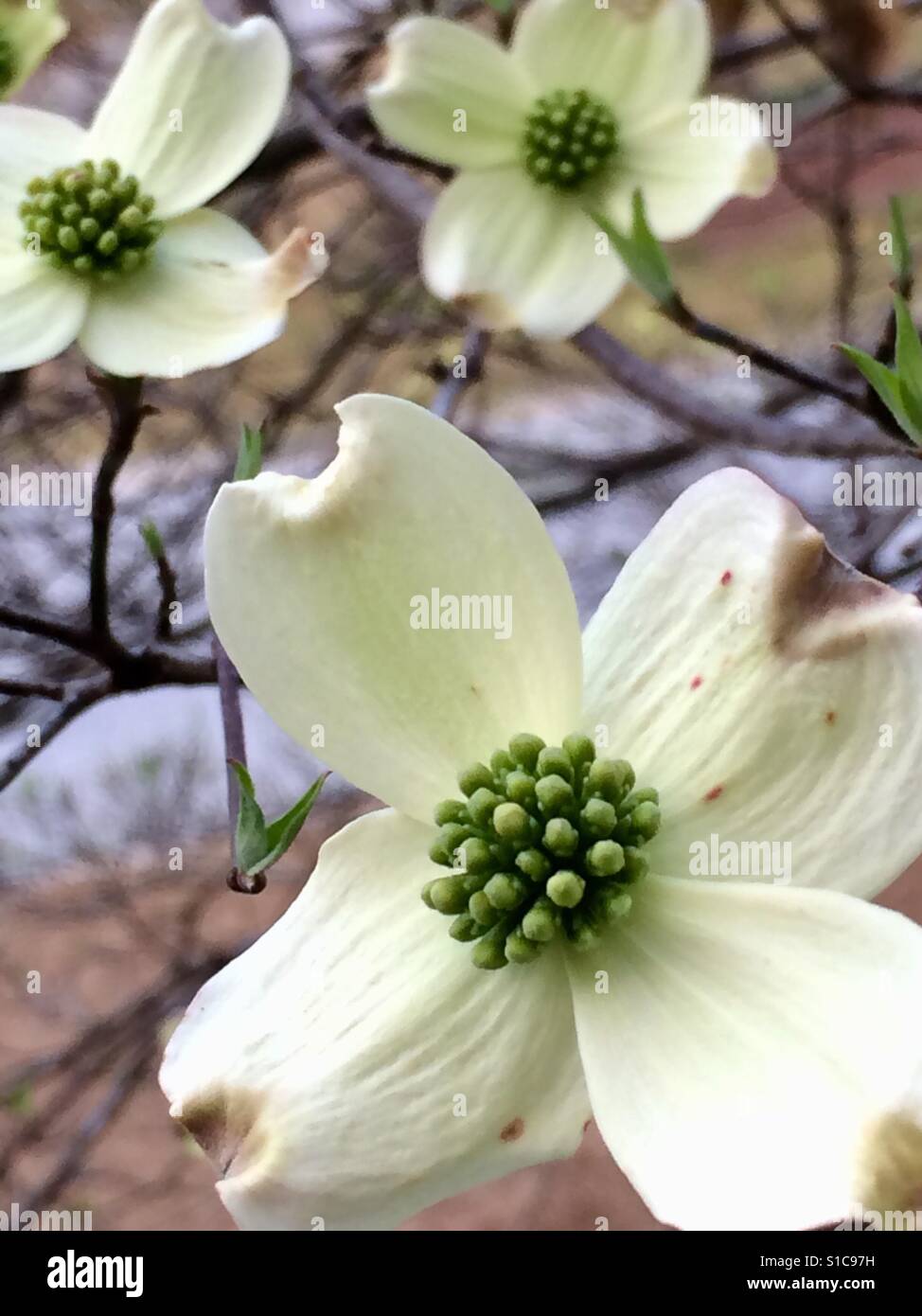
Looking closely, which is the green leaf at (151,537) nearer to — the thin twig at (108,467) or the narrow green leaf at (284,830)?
the thin twig at (108,467)

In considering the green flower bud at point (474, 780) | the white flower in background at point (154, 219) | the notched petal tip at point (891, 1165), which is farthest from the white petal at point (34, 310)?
the notched petal tip at point (891, 1165)

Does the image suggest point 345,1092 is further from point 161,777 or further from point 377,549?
point 161,777

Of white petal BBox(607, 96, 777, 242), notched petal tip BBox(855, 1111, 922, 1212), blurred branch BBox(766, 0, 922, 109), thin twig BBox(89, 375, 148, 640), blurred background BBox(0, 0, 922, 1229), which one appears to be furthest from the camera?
blurred background BBox(0, 0, 922, 1229)

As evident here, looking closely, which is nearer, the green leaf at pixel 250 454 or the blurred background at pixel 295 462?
the green leaf at pixel 250 454

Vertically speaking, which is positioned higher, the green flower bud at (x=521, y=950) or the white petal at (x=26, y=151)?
the white petal at (x=26, y=151)

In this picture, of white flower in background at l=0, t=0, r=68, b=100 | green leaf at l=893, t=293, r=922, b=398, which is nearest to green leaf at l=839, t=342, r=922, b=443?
green leaf at l=893, t=293, r=922, b=398

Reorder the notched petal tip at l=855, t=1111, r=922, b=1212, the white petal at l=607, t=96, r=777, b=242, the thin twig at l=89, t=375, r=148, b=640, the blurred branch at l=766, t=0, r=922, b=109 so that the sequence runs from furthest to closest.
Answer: the blurred branch at l=766, t=0, r=922, b=109 → the white petal at l=607, t=96, r=777, b=242 → the thin twig at l=89, t=375, r=148, b=640 → the notched petal tip at l=855, t=1111, r=922, b=1212

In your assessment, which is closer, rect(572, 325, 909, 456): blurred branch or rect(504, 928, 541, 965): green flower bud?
rect(504, 928, 541, 965): green flower bud

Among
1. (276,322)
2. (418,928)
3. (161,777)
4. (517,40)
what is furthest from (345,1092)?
(161,777)

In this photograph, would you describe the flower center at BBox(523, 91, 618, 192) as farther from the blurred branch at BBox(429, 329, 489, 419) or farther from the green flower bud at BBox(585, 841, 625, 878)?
the green flower bud at BBox(585, 841, 625, 878)
